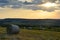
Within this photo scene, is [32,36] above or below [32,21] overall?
below

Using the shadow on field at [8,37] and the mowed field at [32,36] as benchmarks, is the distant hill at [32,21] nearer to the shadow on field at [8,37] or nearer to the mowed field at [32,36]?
the mowed field at [32,36]

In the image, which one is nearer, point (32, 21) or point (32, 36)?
point (32, 36)

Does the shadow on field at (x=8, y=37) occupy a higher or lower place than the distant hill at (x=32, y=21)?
lower

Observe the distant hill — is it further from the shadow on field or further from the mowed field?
the shadow on field

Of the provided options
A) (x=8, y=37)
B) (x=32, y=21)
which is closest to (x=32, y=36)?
(x=8, y=37)

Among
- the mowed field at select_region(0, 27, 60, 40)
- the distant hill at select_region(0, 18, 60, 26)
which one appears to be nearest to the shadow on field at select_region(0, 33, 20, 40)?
the mowed field at select_region(0, 27, 60, 40)

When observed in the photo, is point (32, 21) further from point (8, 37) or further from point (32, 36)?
point (8, 37)

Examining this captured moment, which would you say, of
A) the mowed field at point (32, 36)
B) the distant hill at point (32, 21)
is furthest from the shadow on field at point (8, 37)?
the distant hill at point (32, 21)

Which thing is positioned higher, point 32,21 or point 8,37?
point 32,21

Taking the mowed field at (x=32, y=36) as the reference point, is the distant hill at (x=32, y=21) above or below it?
above

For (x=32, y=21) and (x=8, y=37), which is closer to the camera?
(x=8, y=37)

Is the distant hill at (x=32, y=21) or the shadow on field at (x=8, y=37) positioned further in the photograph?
the distant hill at (x=32, y=21)

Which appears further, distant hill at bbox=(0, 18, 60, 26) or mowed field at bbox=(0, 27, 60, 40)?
distant hill at bbox=(0, 18, 60, 26)

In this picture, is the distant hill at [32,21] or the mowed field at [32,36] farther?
the distant hill at [32,21]
